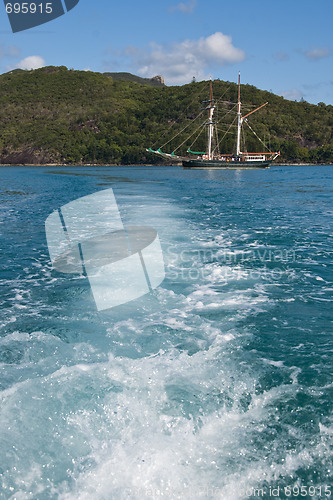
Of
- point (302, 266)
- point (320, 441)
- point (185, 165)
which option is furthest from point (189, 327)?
point (185, 165)

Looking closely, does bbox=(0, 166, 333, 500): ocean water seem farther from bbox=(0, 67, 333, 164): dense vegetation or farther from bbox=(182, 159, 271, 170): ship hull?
bbox=(0, 67, 333, 164): dense vegetation

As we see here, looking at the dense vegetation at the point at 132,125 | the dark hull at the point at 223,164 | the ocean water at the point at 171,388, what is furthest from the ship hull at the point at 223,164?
the ocean water at the point at 171,388

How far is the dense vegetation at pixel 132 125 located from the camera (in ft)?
502

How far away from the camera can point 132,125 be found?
573ft

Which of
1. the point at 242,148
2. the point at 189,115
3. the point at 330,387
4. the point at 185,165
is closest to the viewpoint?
the point at 330,387

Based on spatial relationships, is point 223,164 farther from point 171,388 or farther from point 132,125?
point 132,125

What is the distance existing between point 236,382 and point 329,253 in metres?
7.56

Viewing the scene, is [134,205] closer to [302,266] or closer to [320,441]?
[302,266]

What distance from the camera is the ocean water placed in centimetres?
317

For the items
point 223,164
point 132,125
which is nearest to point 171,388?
point 223,164

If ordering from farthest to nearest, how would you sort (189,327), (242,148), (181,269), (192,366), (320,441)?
(242,148), (181,269), (189,327), (192,366), (320,441)

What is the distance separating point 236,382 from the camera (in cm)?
444

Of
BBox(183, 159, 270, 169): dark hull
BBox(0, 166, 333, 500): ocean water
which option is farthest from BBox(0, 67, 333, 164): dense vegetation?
BBox(0, 166, 333, 500): ocean water

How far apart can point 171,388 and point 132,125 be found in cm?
18105
